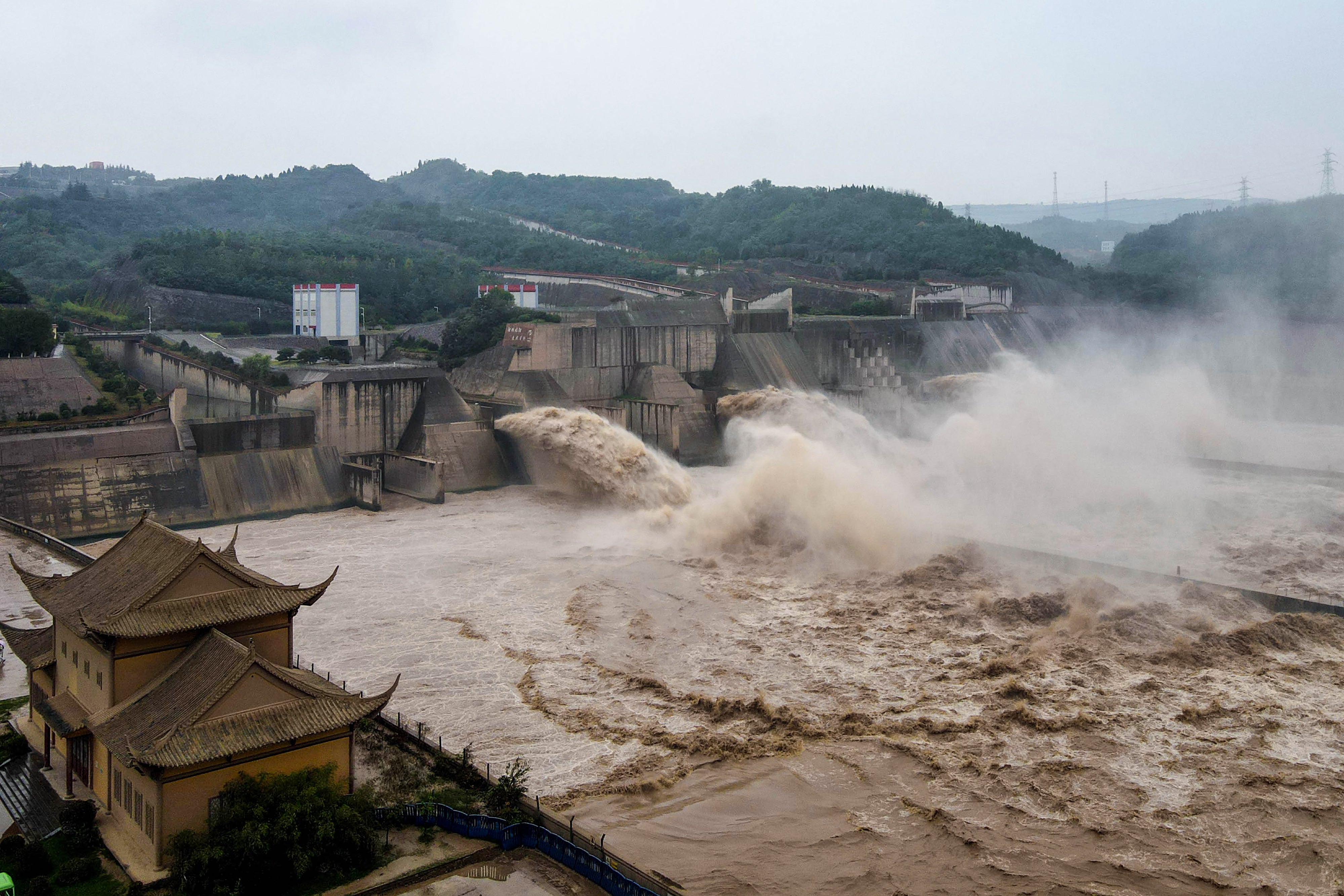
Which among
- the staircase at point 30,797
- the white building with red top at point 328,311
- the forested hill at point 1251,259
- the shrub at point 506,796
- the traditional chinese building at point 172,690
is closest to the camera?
the traditional chinese building at point 172,690

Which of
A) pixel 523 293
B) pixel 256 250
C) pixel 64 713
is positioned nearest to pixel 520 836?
pixel 64 713

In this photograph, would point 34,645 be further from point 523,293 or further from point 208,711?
point 523,293

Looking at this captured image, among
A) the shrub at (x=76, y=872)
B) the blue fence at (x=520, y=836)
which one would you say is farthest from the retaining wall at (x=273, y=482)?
the blue fence at (x=520, y=836)

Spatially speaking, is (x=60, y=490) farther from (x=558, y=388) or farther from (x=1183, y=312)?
(x=1183, y=312)

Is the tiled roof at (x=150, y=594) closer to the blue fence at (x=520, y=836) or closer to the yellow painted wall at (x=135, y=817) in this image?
the yellow painted wall at (x=135, y=817)

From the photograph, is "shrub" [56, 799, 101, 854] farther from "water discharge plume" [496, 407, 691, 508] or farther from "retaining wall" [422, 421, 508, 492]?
"retaining wall" [422, 421, 508, 492]
